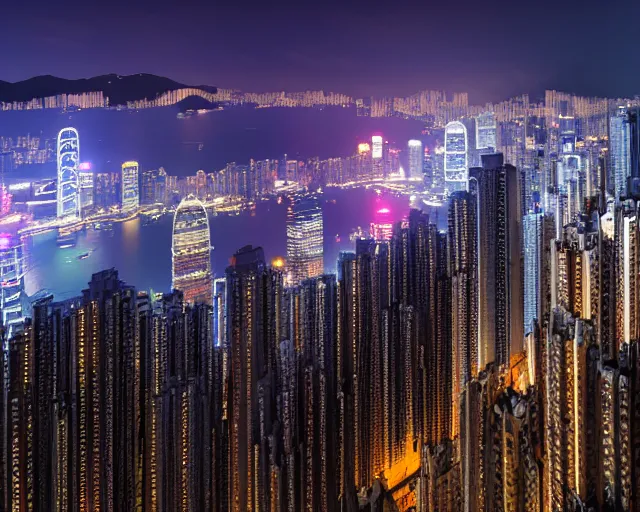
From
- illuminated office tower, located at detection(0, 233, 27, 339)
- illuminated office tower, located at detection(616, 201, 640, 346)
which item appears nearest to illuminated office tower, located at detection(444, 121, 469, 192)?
illuminated office tower, located at detection(616, 201, 640, 346)

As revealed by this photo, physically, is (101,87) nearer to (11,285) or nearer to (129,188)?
(129,188)

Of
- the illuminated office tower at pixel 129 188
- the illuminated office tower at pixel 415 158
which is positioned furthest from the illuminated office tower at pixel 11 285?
the illuminated office tower at pixel 415 158

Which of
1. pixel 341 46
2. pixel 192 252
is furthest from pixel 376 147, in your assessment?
pixel 192 252

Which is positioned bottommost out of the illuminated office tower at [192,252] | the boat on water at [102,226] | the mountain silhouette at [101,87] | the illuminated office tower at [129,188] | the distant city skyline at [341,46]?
the illuminated office tower at [192,252]

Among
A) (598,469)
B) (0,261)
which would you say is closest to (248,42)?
(0,261)

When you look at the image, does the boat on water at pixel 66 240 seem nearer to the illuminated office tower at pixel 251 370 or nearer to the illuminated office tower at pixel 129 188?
the illuminated office tower at pixel 129 188

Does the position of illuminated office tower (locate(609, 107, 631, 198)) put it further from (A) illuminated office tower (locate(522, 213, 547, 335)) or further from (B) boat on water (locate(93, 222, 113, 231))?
(B) boat on water (locate(93, 222, 113, 231))
